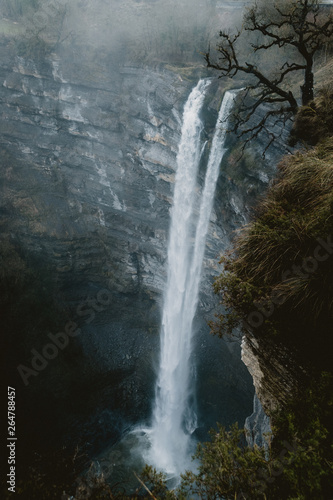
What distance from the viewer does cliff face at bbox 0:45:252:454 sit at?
52.5ft

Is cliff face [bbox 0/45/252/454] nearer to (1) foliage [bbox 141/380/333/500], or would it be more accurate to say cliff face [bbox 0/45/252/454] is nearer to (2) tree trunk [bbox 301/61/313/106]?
(2) tree trunk [bbox 301/61/313/106]

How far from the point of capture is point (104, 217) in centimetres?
2156

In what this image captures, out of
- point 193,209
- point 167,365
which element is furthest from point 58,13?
point 167,365

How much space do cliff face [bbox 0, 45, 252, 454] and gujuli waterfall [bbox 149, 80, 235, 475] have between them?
0.76 meters

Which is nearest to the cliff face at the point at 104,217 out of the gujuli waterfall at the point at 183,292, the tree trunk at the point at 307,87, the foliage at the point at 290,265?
the gujuli waterfall at the point at 183,292

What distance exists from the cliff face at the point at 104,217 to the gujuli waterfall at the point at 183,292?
762mm

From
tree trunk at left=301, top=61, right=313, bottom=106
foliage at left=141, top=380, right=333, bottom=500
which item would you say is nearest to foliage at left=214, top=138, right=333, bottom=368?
foliage at left=141, top=380, right=333, bottom=500

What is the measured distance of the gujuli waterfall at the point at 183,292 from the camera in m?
13.8

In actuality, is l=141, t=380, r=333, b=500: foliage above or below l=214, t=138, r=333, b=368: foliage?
below

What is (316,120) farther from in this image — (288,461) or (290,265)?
(288,461)

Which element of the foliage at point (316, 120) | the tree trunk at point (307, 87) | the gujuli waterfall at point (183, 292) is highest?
the tree trunk at point (307, 87)

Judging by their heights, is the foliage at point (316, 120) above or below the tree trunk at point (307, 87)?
below

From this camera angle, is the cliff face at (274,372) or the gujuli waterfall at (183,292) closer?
the cliff face at (274,372)

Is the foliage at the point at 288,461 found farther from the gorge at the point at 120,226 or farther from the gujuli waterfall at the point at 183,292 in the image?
the gujuli waterfall at the point at 183,292
